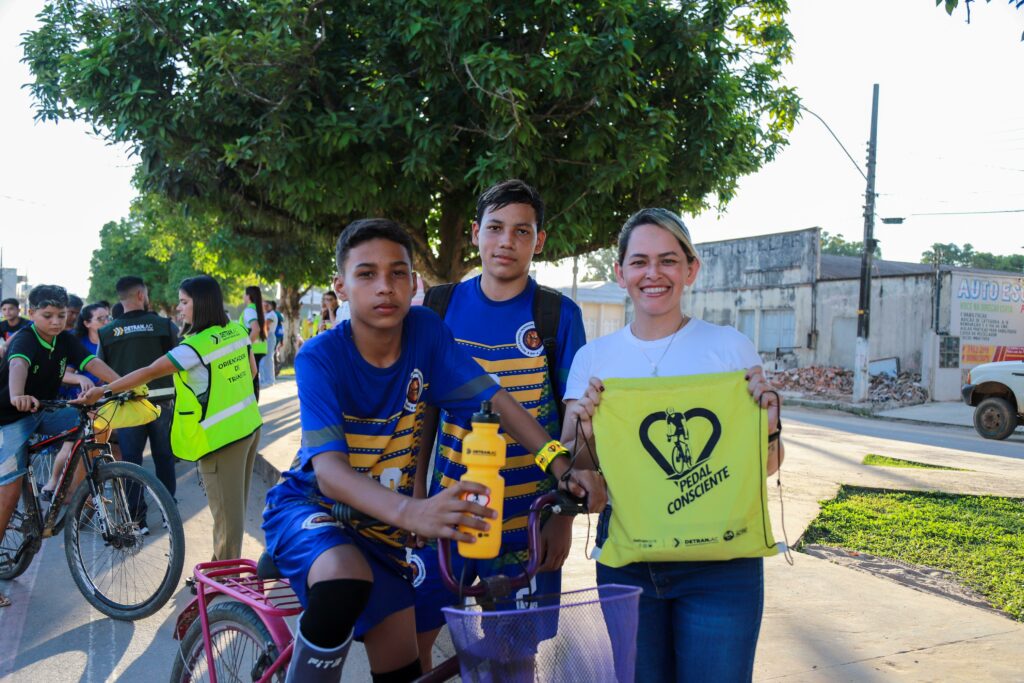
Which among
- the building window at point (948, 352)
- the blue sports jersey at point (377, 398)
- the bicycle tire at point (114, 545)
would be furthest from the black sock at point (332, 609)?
the building window at point (948, 352)

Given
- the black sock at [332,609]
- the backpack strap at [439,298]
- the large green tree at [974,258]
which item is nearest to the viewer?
the black sock at [332,609]

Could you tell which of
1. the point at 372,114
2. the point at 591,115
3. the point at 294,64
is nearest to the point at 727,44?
the point at 591,115

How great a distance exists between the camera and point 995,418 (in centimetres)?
1630

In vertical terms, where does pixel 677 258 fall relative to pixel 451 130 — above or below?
below

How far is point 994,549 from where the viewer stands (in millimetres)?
6125

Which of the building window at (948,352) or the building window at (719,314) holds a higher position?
the building window at (719,314)

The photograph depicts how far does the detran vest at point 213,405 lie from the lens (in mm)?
5141

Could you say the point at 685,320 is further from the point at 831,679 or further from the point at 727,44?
the point at 727,44

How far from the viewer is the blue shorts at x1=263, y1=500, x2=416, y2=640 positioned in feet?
7.62

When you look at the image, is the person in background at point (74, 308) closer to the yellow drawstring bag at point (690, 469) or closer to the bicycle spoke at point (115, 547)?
the bicycle spoke at point (115, 547)

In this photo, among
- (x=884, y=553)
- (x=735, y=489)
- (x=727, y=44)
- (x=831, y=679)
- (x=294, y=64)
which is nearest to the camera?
(x=735, y=489)

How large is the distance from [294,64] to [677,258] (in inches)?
231

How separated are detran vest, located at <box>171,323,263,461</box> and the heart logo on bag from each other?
3.61 metres

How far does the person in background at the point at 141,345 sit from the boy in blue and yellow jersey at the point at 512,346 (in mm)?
5018
